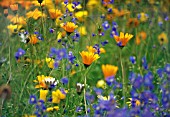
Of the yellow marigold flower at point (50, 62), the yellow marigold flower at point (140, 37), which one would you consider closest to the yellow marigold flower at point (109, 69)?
the yellow marigold flower at point (50, 62)

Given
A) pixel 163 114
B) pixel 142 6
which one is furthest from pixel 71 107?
pixel 142 6

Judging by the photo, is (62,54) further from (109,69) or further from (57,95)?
(109,69)

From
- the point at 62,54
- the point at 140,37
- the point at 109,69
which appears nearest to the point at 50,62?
the point at 62,54

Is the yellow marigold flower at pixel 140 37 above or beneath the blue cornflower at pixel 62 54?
above

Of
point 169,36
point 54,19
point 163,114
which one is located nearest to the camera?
point 163,114

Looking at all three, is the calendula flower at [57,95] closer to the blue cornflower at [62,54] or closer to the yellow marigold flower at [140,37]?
the blue cornflower at [62,54]

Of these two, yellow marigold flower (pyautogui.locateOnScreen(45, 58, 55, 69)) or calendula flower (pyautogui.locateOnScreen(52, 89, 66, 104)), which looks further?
yellow marigold flower (pyautogui.locateOnScreen(45, 58, 55, 69))

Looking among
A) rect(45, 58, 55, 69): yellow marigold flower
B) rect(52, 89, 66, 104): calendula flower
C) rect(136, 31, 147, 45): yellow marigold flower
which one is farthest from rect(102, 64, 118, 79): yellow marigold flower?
rect(136, 31, 147, 45): yellow marigold flower

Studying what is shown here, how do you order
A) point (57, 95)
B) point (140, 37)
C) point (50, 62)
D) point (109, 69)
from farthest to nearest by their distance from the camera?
1. point (140, 37)
2. point (50, 62)
3. point (57, 95)
4. point (109, 69)

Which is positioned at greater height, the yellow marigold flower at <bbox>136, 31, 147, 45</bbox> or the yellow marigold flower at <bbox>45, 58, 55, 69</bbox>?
the yellow marigold flower at <bbox>136, 31, 147, 45</bbox>

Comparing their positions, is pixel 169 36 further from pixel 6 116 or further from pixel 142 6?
pixel 6 116

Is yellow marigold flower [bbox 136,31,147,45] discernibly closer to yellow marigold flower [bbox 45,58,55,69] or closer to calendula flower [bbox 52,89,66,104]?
yellow marigold flower [bbox 45,58,55,69]
